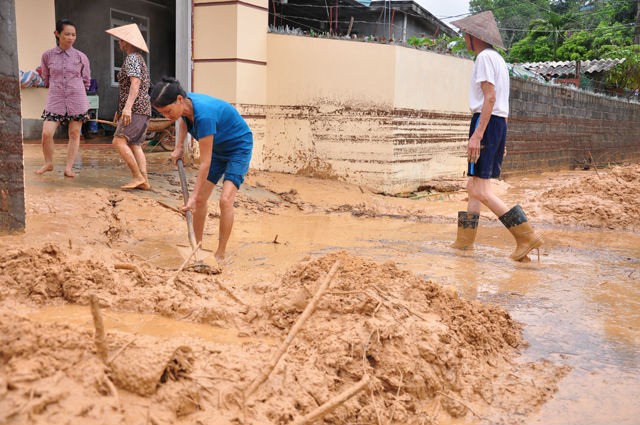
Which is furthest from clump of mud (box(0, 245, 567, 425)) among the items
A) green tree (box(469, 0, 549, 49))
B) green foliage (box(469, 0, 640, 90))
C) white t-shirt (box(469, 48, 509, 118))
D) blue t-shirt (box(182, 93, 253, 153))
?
green tree (box(469, 0, 549, 49))

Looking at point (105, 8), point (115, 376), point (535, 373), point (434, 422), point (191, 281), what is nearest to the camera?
point (115, 376)

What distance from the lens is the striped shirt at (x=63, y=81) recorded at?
20.2ft

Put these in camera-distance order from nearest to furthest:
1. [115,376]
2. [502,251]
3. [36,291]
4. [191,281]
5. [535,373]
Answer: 1. [115,376]
2. [535,373]
3. [36,291]
4. [191,281]
5. [502,251]

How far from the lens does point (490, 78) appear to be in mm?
4820

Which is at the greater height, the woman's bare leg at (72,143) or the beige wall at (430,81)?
the beige wall at (430,81)

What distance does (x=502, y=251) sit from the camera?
539cm

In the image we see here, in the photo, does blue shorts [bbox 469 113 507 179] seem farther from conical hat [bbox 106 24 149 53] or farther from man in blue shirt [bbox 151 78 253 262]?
conical hat [bbox 106 24 149 53]

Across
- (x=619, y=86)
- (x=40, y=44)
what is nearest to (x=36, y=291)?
(x=40, y=44)

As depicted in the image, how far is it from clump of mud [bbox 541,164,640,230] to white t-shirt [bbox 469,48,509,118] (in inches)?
107

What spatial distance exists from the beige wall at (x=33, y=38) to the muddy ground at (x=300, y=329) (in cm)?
524

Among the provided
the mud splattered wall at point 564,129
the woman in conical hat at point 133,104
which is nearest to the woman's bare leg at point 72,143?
the woman in conical hat at point 133,104

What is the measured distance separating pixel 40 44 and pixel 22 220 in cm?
673

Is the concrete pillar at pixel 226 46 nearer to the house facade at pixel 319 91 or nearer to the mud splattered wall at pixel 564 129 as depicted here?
the house facade at pixel 319 91

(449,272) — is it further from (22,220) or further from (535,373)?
(22,220)
